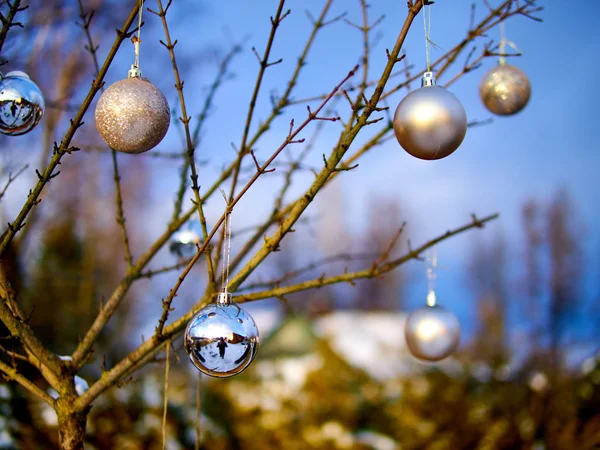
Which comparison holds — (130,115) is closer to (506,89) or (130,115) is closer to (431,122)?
(431,122)

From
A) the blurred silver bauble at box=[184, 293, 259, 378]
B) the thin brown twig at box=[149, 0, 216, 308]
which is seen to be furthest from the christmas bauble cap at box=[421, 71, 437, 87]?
the blurred silver bauble at box=[184, 293, 259, 378]

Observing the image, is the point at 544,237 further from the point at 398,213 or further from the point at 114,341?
the point at 114,341

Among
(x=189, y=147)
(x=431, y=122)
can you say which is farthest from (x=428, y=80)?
(x=189, y=147)

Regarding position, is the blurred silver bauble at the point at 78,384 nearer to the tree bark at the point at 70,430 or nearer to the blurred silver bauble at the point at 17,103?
the tree bark at the point at 70,430

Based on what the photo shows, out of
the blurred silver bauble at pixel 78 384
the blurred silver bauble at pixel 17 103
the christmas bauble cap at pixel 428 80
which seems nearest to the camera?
the christmas bauble cap at pixel 428 80

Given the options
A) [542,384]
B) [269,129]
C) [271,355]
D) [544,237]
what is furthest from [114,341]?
[544,237]

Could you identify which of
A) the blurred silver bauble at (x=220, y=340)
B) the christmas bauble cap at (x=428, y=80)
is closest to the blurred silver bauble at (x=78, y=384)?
the blurred silver bauble at (x=220, y=340)
